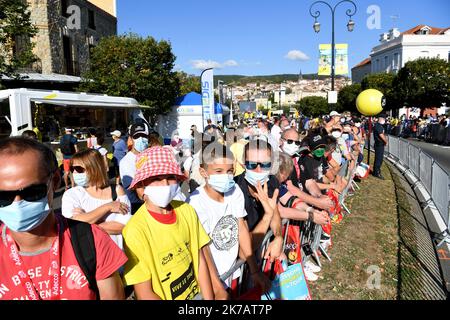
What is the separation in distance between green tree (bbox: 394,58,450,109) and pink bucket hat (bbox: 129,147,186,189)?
4829 centimetres

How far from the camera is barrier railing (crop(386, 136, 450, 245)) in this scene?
5914 millimetres

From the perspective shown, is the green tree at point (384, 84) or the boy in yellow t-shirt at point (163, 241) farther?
the green tree at point (384, 84)

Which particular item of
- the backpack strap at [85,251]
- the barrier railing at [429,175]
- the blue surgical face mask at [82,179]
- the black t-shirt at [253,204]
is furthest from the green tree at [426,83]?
the backpack strap at [85,251]

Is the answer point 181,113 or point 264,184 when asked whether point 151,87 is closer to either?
point 181,113

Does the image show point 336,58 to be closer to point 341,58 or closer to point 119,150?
point 341,58

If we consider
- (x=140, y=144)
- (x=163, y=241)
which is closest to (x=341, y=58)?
(x=140, y=144)

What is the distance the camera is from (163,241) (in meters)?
2.04

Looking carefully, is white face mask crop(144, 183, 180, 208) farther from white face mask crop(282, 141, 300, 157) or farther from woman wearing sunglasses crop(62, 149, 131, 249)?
white face mask crop(282, 141, 300, 157)

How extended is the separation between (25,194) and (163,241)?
0.82 meters

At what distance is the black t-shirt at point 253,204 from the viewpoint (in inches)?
119

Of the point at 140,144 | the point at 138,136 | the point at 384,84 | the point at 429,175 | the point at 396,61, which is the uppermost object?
the point at 396,61

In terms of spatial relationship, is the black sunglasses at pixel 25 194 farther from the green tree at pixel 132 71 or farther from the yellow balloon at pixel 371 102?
the green tree at pixel 132 71

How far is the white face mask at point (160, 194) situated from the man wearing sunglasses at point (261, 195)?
1.01 meters

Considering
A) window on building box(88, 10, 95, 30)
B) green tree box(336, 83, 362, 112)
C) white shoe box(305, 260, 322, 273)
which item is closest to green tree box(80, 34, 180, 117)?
window on building box(88, 10, 95, 30)
